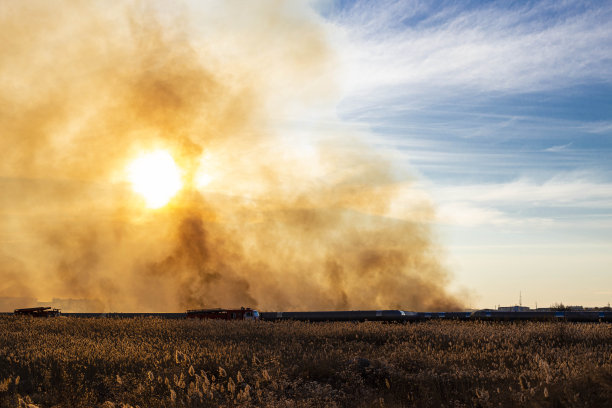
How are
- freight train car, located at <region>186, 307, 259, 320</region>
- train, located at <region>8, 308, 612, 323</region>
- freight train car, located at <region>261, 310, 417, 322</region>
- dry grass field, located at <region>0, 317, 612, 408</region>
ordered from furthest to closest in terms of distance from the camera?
freight train car, located at <region>186, 307, 259, 320</region> → freight train car, located at <region>261, 310, 417, 322</region> → train, located at <region>8, 308, 612, 323</region> → dry grass field, located at <region>0, 317, 612, 408</region>

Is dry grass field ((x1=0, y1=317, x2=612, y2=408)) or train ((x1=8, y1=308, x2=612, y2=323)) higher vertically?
train ((x1=8, y1=308, x2=612, y2=323))

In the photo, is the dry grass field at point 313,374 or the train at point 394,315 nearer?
the dry grass field at point 313,374

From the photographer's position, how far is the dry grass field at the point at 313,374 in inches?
460

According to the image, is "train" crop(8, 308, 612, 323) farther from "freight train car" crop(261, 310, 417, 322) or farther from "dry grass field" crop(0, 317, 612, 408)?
"dry grass field" crop(0, 317, 612, 408)

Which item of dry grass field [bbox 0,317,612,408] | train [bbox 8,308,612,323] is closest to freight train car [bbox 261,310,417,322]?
train [bbox 8,308,612,323]

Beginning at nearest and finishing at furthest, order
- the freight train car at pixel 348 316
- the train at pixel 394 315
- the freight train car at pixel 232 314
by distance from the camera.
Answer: the train at pixel 394 315
the freight train car at pixel 348 316
the freight train car at pixel 232 314

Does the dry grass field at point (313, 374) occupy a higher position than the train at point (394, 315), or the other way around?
the train at point (394, 315)

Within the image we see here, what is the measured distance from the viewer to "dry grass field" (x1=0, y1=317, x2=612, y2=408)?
38.3 feet

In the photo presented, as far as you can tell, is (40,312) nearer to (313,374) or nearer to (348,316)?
(348,316)

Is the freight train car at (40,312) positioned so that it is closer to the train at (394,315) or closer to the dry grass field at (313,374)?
the train at (394,315)

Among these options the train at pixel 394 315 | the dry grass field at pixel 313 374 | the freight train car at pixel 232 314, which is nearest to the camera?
the dry grass field at pixel 313 374

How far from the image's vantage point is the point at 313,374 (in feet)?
48.1

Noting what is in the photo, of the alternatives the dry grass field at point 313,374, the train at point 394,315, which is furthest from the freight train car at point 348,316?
the dry grass field at point 313,374

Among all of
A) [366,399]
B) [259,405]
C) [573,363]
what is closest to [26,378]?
[259,405]
